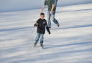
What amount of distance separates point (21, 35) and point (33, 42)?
4.43 ft

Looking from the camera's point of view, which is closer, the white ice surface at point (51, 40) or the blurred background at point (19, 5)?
the white ice surface at point (51, 40)

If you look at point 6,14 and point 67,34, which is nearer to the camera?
point 67,34

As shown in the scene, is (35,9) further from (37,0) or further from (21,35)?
(21,35)

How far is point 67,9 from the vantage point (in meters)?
18.0

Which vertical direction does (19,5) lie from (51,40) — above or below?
below

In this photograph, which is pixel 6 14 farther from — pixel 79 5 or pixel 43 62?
pixel 43 62

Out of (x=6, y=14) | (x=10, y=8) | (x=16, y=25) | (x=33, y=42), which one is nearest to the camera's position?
(x=33, y=42)

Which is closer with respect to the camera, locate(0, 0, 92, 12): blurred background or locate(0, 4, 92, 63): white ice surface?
locate(0, 4, 92, 63): white ice surface

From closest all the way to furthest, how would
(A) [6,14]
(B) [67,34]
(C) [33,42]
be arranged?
(C) [33,42], (B) [67,34], (A) [6,14]

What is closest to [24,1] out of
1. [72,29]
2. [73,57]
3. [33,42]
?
[72,29]

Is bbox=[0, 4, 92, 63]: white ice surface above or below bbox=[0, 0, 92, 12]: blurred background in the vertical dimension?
above

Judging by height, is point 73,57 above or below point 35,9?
above

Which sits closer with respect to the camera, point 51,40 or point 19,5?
point 51,40

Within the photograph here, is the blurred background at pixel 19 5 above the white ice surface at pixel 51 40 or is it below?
below
